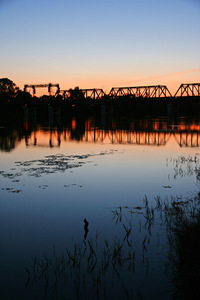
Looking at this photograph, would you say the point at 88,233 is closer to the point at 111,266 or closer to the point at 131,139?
the point at 111,266

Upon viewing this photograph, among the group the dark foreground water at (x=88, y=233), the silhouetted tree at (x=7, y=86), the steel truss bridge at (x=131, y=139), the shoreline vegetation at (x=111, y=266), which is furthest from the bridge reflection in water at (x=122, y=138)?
the silhouetted tree at (x=7, y=86)

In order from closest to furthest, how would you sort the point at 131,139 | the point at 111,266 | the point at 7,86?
1. the point at 111,266
2. the point at 131,139
3. the point at 7,86

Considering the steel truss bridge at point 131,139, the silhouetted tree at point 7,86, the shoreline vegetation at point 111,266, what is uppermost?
the silhouetted tree at point 7,86

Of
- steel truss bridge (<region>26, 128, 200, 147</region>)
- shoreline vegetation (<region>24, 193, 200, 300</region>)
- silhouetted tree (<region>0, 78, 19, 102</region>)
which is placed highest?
silhouetted tree (<region>0, 78, 19, 102</region>)

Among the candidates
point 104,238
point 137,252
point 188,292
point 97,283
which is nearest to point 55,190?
point 104,238

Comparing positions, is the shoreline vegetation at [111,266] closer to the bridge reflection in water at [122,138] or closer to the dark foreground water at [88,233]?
the dark foreground water at [88,233]

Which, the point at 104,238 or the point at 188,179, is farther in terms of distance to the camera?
the point at 188,179

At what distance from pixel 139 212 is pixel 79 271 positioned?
4363 millimetres

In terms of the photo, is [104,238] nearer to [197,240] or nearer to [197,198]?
[197,240]

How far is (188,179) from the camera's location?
16.4 meters

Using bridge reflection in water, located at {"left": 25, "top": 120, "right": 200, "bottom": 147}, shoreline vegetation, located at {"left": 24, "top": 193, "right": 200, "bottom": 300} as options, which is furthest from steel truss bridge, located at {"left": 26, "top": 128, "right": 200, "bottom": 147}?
shoreline vegetation, located at {"left": 24, "top": 193, "right": 200, "bottom": 300}

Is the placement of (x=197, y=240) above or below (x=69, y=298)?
above

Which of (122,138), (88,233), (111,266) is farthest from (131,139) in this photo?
(111,266)

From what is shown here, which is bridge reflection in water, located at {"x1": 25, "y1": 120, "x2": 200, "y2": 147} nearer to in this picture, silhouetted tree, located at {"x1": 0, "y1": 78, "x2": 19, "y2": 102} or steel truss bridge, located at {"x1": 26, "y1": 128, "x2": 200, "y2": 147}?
steel truss bridge, located at {"x1": 26, "y1": 128, "x2": 200, "y2": 147}
